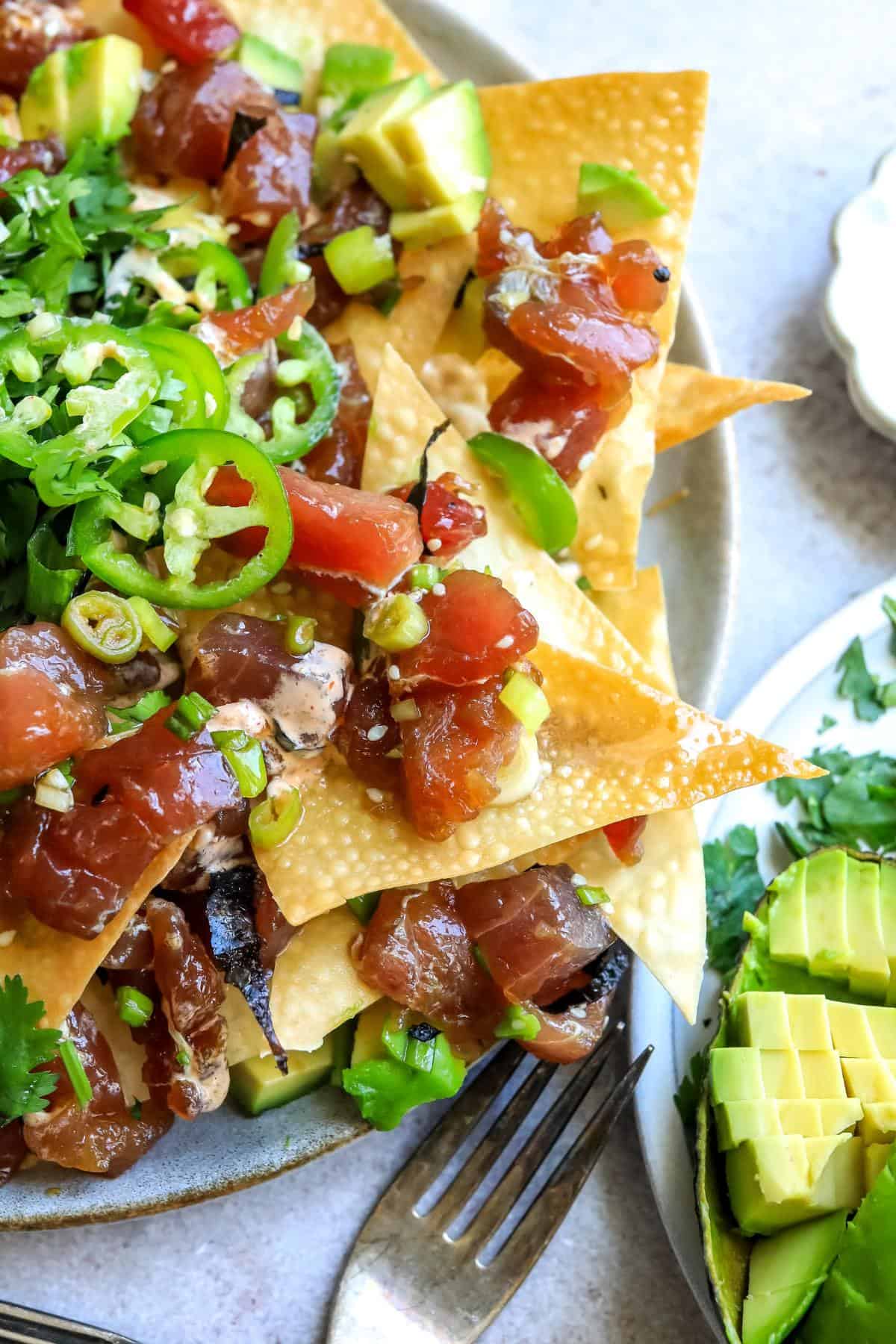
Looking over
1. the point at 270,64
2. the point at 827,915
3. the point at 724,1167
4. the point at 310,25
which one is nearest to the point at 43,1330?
the point at 724,1167

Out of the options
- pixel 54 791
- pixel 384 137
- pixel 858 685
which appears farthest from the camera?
pixel 858 685

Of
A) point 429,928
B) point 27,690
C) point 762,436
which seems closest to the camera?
point 27,690

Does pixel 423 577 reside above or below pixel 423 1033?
above

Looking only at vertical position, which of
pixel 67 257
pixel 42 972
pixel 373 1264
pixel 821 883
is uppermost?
pixel 67 257

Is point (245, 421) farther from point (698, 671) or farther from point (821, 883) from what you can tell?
point (821, 883)

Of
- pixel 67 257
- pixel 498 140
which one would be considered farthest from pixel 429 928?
pixel 498 140

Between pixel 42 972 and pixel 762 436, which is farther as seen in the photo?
pixel 762 436

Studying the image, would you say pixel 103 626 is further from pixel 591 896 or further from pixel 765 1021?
pixel 765 1021
